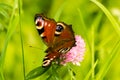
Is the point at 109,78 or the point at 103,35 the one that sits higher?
the point at 103,35

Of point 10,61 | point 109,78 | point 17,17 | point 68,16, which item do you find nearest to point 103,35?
point 68,16

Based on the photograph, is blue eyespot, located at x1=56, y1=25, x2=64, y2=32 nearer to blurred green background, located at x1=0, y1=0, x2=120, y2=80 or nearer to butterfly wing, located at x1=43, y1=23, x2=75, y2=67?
butterfly wing, located at x1=43, y1=23, x2=75, y2=67

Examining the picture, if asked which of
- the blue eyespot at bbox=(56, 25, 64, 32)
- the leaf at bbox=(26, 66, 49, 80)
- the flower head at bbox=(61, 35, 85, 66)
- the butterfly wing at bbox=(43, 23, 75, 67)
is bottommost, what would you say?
the leaf at bbox=(26, 66, 49, 80)

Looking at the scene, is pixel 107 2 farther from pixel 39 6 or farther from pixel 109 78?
pixel 109 78

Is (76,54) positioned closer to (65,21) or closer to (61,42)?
(61,42)

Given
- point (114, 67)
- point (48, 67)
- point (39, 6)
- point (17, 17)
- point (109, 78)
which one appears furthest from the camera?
point (39, 6)

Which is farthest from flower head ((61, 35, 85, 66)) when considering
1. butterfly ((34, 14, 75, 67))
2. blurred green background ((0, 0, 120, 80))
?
blurred green background ((0, 0, 120, 80))
